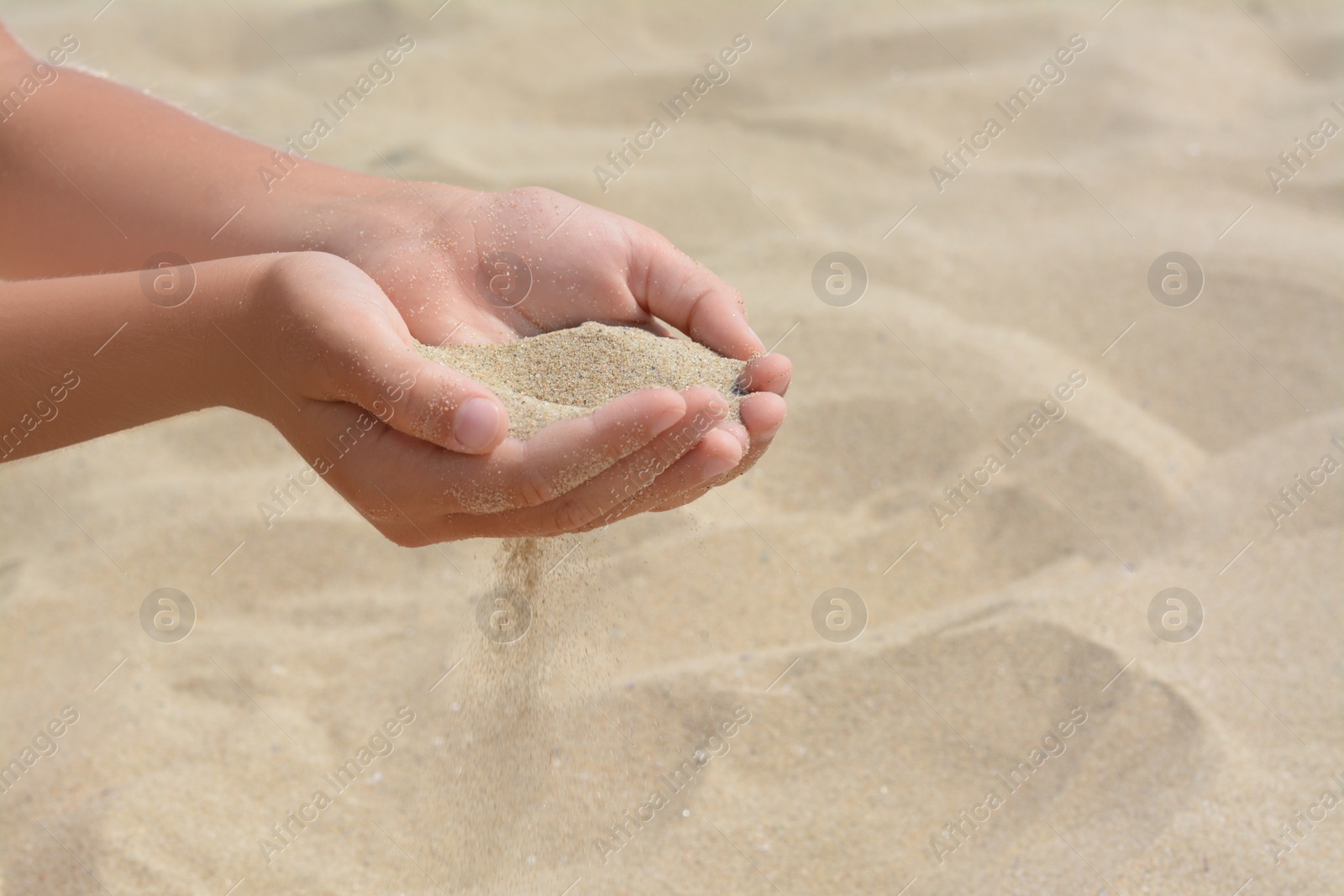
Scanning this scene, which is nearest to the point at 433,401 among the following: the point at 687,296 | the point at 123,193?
the point at 687,296

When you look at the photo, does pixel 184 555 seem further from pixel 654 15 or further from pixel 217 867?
pixel 654 15

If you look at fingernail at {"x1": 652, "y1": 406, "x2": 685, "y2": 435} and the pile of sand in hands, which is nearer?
fingernail at {"x1": 652, "y1": 406, "x2": 685, "y2": 435}

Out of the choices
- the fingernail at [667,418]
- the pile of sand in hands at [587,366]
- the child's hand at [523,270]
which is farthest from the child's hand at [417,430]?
the child's hand at [523,270]

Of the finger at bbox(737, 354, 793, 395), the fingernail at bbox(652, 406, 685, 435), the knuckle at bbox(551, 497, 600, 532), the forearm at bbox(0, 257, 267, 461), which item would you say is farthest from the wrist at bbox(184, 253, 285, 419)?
the finger at bbox(737, 354, 793, 395)

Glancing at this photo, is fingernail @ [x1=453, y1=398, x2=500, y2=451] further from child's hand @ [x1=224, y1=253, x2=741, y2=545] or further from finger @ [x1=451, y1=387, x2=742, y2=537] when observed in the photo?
finger @ [x1=451, y1=387, x2=742, y2=537]

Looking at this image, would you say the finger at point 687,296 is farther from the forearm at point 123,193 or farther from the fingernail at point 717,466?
the forearm at point 123,193

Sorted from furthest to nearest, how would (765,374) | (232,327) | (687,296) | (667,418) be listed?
(687,296) < (765,374) < (232,327) < (667,418)

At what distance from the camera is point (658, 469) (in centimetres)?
135

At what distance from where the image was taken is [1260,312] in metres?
2.71

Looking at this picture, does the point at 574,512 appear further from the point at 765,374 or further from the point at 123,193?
the point at 123,193

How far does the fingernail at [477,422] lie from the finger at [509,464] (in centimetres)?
5

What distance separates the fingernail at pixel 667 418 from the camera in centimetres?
128

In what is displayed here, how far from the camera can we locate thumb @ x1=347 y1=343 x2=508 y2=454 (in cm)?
129

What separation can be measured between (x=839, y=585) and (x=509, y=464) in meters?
1.02
